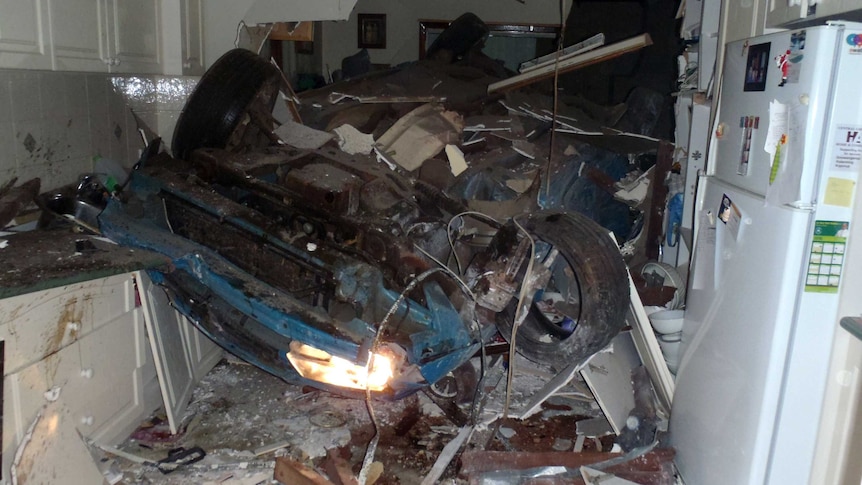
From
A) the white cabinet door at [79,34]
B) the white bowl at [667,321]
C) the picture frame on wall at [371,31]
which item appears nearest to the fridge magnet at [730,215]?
the white bowl at [667,321]

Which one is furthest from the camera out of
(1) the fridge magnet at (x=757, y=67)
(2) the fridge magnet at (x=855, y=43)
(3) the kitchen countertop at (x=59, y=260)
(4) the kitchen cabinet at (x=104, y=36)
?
(4) the kitchen cabinet at (x=104, y=36)

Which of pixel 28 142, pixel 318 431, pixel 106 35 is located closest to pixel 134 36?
pixel 106 35

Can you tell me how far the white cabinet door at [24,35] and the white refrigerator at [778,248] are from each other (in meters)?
2.89

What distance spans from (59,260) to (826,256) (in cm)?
269

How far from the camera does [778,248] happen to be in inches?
74.4

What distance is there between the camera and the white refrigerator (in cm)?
178

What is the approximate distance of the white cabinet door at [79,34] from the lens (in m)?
2.98

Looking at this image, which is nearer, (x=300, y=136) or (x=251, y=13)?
(x=300, y=136)

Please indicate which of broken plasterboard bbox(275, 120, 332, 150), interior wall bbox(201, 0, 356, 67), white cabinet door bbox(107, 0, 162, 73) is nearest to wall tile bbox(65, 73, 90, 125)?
white cabinet door bbox(107, 0, 162, 73)

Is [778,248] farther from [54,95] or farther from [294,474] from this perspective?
[54,95]

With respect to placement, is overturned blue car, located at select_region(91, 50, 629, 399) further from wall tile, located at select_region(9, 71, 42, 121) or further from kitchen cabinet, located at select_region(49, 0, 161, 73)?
kitchen cabinet, located at select_region(49, 0, 161, 73)

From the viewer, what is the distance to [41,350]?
2250mm

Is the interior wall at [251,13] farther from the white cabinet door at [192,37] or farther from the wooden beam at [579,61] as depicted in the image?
the wooden beam at [579,61]

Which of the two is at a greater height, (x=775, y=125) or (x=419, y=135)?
(x=775, y=125)
